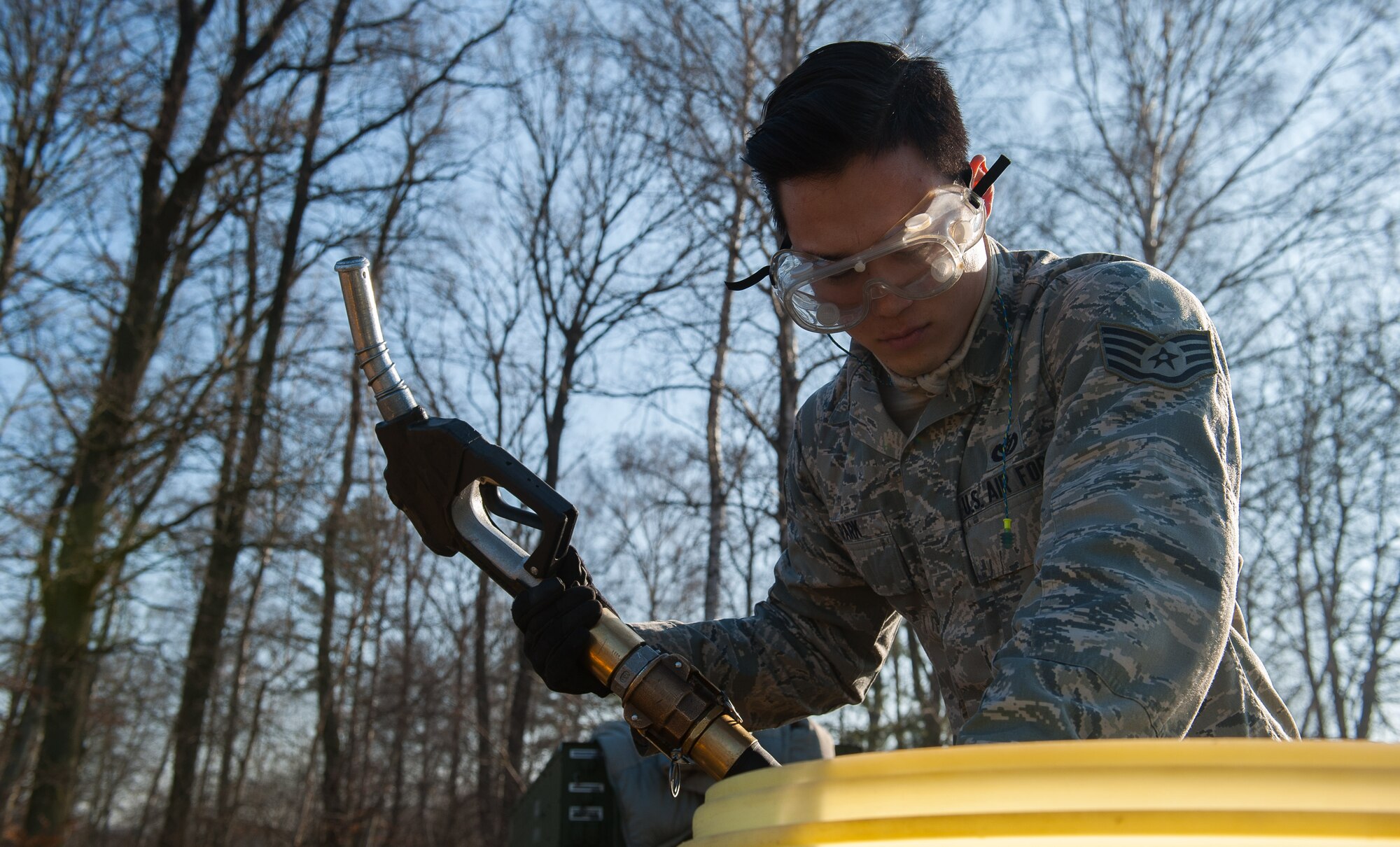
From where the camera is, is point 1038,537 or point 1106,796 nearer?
point 1106,796

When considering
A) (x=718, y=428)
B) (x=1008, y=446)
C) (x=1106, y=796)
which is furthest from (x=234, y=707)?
(x=1106, y=796)

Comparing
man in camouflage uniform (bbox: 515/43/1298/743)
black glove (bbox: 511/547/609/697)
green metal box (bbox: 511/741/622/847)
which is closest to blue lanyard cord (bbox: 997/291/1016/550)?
man in camouflage uniform (bbox: 515/43/1298/743)

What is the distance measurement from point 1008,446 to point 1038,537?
0.19 m

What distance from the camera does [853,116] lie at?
6.59 ft

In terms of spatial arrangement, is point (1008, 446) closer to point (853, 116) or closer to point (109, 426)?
point (853, 116)

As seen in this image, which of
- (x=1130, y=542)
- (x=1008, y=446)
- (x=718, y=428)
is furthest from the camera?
(x=718, y=428)

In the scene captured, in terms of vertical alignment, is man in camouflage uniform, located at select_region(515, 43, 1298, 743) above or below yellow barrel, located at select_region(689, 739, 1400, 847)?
above

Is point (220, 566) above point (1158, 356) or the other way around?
above

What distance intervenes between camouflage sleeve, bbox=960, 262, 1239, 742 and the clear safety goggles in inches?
12.5

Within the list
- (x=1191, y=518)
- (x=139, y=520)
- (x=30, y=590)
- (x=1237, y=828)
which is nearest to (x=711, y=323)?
(x=139, y=520)

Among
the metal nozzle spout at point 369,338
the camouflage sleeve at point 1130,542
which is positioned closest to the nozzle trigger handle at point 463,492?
the metal nozzle spout at point 369,338

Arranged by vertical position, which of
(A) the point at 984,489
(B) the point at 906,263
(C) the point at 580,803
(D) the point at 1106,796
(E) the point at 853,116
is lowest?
(D) the point at 1106,796

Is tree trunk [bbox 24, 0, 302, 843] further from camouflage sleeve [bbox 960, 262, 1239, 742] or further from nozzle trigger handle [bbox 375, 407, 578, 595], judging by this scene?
camouflage sleeve [bbox 960, 262, 1239, 742]

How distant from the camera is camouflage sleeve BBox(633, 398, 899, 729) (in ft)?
7.55
